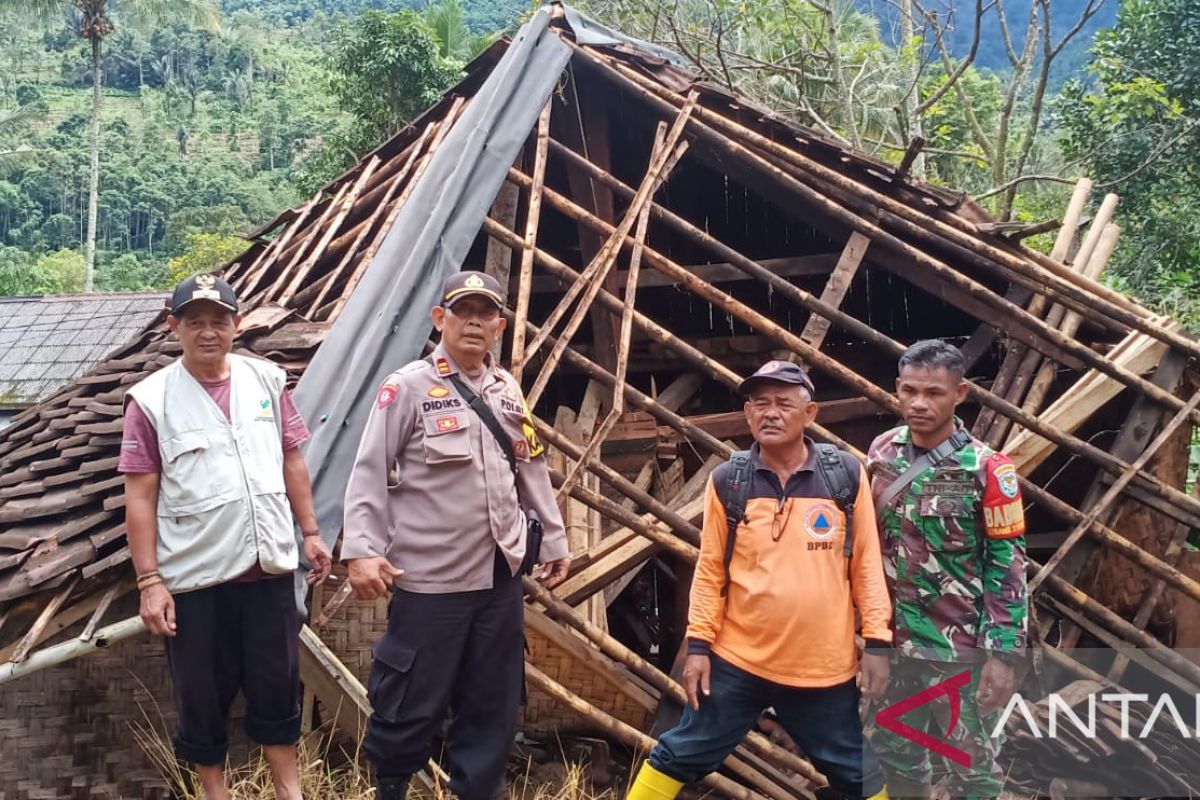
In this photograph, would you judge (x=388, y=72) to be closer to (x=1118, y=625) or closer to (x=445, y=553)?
(x=1118, y=625)

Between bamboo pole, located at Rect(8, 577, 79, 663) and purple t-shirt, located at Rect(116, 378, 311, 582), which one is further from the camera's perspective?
bamboo pole, located at Rect(8, 577, 79, 663)

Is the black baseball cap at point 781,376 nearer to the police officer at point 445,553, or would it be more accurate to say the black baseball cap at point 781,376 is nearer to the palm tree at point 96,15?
the police officer at point 445,553

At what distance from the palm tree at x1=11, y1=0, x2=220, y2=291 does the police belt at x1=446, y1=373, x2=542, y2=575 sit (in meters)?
24.5

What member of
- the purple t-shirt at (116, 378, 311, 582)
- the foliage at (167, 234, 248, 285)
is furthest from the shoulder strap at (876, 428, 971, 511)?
the foliage at (167, 234, 248, 285)

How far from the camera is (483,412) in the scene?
302 cm

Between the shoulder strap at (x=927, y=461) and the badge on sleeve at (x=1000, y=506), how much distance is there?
119 millimetres

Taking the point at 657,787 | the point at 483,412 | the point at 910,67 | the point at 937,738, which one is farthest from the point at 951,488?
the point at 910,67

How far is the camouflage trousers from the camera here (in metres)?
2.95

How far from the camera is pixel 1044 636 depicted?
4.81 meters

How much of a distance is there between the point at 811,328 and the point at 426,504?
3105mm

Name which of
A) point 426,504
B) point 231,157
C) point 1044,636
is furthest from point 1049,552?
point 231,157

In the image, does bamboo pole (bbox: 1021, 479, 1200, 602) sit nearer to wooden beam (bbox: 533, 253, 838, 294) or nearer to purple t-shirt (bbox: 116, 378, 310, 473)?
wooden beam (bbox: 533, 253, 838, 294)

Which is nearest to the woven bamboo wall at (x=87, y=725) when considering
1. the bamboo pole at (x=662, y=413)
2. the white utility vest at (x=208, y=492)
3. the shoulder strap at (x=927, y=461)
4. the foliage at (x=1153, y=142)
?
the white utility vest at (x=208, y=492)

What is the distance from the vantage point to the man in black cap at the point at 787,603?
9.36ft
